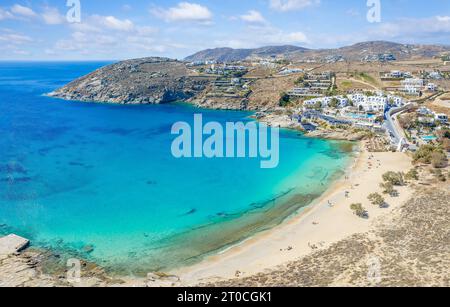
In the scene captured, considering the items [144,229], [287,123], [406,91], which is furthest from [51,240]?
[406,91]

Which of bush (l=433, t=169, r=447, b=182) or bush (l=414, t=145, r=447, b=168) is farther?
bush (l=414, t=145, r=447, b=168)

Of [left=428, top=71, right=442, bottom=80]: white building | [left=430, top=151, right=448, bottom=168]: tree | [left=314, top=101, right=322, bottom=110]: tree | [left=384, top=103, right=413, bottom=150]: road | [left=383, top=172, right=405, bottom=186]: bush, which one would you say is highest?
[left=428, top=71, right=442, bottom=80]: white building

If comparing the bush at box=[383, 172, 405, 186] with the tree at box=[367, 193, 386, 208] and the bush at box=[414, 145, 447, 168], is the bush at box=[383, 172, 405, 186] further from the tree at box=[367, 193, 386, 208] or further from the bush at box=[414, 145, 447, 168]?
the bush at box=[414, 145, 447, 168]

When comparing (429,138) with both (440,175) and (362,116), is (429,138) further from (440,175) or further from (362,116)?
(440,175)

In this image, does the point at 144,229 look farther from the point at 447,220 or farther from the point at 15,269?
the point at 447,220

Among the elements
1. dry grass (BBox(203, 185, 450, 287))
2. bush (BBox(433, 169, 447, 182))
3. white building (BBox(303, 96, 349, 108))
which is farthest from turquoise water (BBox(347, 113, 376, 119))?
dry grass (BBox(203, 185, 450, 287))

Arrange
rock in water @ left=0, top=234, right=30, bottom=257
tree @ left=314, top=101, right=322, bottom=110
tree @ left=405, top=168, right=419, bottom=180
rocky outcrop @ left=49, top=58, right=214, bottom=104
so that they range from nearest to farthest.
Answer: rock in water @ left=0, top=234, right=30, bottom=257
tree @ left=405, top=168, right=419, bottom=180
tree @ left=314, top=101, right=322, bottom=110
rocky outcrop @ left=49, top=58, right=214, bottom=104
